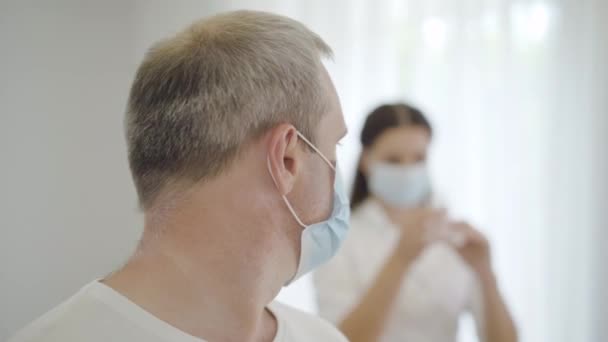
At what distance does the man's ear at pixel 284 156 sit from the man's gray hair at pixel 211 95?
14 millimetres

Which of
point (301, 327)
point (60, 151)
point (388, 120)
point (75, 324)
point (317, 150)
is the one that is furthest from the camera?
point (60, 151)

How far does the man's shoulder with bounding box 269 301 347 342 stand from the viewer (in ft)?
3.21

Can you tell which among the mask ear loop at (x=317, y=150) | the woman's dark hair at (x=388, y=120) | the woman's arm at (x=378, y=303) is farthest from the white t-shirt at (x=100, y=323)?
the woman's dark hair at (x=388, y=120)

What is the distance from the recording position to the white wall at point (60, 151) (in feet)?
6.98

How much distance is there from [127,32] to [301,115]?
5.41 feet

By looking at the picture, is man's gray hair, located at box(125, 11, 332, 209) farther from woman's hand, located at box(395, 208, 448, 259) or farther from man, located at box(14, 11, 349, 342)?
woman's hand, located at box(395, 208, 448, 259)

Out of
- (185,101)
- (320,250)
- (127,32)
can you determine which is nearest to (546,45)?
(127,32)

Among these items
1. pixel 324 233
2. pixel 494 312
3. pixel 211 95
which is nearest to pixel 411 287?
pixel 494 312

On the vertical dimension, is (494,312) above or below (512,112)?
below

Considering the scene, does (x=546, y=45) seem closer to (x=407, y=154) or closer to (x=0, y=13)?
(x=407, y=154)

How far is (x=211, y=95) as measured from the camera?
775 millimetres

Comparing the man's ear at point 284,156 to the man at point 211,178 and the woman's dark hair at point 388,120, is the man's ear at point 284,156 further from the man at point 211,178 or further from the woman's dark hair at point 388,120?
the woman's dark hair at point 388,120

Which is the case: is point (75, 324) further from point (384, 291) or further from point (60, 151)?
point (60, 151)

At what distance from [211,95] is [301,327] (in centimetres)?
43
